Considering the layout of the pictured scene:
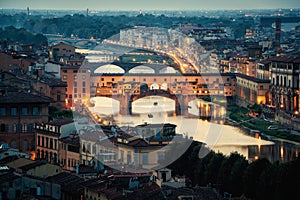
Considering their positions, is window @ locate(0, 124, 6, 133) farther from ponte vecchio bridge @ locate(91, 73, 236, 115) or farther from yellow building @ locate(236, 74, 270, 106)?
ponte vecchio bridge @ locate(91, 73, 236, 115)

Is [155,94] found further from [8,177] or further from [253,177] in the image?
[8,177]

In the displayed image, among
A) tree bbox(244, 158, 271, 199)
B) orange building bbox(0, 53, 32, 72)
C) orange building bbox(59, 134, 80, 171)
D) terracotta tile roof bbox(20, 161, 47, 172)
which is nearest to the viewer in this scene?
terracotta tile roof bbox(20, 161, 47, 172)

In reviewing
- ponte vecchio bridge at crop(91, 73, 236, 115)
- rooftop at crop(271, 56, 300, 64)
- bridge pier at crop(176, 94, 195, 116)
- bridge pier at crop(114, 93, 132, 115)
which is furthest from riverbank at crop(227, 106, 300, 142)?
ponte vecchio bridge at crop(91, 73, 236, 115)

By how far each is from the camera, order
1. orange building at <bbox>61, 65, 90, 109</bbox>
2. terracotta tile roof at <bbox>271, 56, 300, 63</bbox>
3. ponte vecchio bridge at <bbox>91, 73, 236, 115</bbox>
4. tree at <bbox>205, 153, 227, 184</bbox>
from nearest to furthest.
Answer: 1. tree at <bbox>205, 153, 227, 184</bbox>
2. orange building at <bbox>61, 65, 90, 109</bbox>
3. terracotta tile roof at <bbox>271, 56, 300, 63</bbox>
4. ponte vecchio bridge at <bbox>91, 73, 236, 115</bbox>

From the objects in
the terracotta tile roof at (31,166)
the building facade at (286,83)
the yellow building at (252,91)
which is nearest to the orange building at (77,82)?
the yellow building at (252,91)

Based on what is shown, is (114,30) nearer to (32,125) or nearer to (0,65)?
A: (0,65)

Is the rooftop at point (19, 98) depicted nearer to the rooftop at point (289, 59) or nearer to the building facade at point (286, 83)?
the building facade at point (286, 83)

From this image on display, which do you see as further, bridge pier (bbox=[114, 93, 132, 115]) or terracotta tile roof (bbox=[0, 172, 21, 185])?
bridge pier (bbox=[114, 93, 132, 115])

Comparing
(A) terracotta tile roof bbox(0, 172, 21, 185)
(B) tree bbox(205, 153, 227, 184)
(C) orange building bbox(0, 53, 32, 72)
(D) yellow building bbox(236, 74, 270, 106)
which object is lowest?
(D) yellow building bbox(236, 74, 270, 106)

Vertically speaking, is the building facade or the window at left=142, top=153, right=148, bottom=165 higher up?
the window at left=142, top=153, right=148, bottom=165
